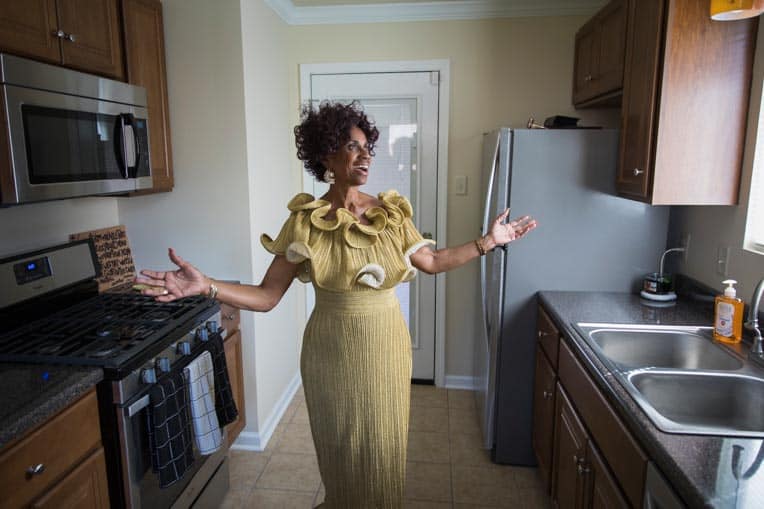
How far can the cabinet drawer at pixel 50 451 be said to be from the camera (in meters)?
1.20

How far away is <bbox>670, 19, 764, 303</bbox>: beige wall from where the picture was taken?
70.2 inches

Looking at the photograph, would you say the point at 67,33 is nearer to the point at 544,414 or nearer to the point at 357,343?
the point at 357,343

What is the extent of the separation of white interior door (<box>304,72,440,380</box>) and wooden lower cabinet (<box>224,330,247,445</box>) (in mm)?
1202

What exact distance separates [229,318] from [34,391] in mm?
1093

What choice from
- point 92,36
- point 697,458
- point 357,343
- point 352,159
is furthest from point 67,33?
point 697,458

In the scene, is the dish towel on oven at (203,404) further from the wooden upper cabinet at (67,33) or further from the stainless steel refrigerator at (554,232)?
the stainless steel refrigerator at (554,232)

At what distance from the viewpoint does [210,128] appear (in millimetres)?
2457

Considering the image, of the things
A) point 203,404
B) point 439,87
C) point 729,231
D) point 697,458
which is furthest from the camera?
point 439,87

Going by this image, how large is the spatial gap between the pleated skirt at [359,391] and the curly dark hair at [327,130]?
0.44 m

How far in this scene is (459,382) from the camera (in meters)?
3.43

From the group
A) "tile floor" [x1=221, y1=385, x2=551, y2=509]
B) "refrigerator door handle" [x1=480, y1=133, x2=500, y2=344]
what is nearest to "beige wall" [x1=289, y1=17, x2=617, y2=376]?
"refrigerator door handle" [x1=480, y1=133, x2=500, y2=344]

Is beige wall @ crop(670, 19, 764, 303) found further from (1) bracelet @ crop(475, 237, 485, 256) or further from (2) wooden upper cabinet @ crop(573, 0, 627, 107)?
(1) bracelet @ crop(475, 237, 485, 256)

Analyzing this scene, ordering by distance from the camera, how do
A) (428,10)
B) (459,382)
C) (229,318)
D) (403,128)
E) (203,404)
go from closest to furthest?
(203,404) < (229,318) < (428,10) < (403,128) < (459,382)

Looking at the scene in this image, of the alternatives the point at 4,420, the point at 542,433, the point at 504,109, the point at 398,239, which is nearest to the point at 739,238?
the point at 542,433
